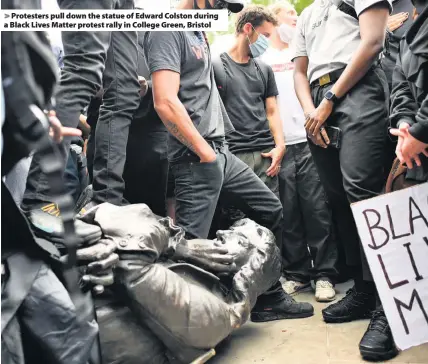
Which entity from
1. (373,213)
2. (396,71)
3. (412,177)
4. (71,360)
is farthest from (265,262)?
(71,360)

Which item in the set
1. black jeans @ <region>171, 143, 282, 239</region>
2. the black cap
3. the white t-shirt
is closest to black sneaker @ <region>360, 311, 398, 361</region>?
black jeans @ <region>171, 143, 282, 239</region>

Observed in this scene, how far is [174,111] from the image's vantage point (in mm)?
1856

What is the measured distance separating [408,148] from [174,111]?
75 cm

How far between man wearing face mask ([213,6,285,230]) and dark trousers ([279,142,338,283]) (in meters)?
0.09

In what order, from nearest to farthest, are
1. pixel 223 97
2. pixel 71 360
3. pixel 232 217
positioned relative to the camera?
pixel 71 360
pixel 232 217
pixel 223 97

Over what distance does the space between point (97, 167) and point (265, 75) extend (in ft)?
4.05

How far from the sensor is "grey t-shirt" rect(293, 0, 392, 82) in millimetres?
1962

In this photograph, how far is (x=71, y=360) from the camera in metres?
1.04

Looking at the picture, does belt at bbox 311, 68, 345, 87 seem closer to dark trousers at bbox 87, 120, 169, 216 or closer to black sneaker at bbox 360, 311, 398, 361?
dark trousers at bbox 87, 120, 169, 216

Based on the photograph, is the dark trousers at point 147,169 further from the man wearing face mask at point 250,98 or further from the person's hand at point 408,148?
the person's hand at point 408,148

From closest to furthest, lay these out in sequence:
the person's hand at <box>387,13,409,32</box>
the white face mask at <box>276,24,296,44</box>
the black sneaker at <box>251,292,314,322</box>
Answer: the black sneaker at <box>251,292,314,322</box> < the person's hand at <box>387,13,409,32</box> < the white face mask at <box>276,24,296,44</box>

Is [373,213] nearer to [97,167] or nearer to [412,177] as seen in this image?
[412,177]

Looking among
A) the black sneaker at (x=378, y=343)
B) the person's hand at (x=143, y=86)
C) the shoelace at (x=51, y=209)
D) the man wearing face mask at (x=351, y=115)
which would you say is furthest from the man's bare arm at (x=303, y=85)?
the shoelace at (x=51, y=209)

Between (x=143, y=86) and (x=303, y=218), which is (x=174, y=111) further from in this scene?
Answer: (x=303, y=218)
